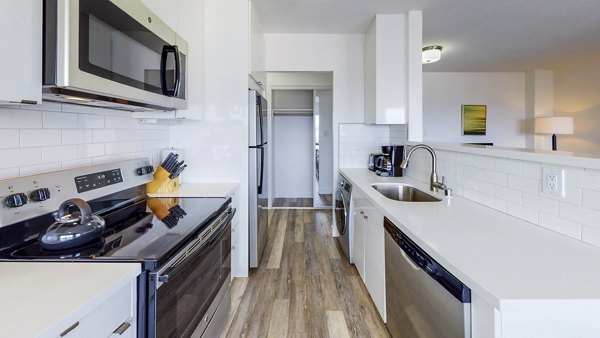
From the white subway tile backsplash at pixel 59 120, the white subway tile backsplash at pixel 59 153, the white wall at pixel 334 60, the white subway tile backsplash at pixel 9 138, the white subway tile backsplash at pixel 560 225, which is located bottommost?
the white subway tile backsplash at pixel 560 225

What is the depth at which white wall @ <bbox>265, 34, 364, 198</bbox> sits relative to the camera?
11.9 ft

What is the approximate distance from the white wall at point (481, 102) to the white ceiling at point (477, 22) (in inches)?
46.3

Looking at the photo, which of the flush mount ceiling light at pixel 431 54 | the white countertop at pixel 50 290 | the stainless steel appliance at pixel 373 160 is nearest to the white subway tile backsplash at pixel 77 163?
the white countertop at pixel 50 290

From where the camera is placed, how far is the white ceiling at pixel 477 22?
2.91 metres

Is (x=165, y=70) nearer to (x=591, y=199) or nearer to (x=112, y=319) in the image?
(x=112, y=319)

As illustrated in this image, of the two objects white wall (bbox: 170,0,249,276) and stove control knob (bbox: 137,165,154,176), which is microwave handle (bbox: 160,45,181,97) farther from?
white wall (bbox: 170,0,249,276)

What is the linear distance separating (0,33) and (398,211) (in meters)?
1.61

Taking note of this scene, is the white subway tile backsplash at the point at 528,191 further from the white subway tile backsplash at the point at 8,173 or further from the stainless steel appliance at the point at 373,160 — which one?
the white subway tile backsplash at the point at 8,173

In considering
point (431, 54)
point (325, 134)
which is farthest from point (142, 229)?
point (325, 134)

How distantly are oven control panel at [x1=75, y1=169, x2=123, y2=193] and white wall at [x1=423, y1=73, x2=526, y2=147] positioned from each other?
5.53m

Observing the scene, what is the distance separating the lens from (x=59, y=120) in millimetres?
1375

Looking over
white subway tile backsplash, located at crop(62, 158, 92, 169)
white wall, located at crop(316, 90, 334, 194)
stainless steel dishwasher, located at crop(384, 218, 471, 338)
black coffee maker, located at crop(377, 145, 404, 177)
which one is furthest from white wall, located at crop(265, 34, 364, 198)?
white subway tile backsplash, located at crop(62, 158, 92, 169)

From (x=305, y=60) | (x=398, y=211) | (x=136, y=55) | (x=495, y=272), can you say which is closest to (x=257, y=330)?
(x=398, y=211)

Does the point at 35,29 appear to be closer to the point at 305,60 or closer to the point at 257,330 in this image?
the point at 257,330
